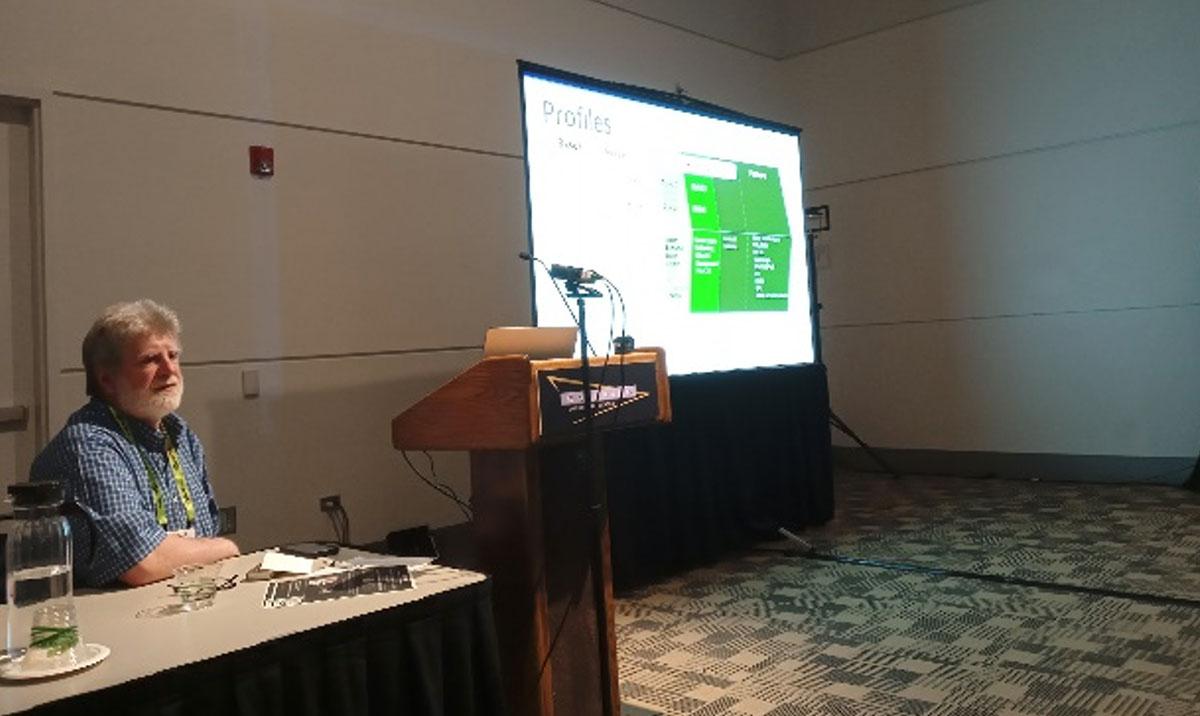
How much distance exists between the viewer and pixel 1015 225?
5312 mm

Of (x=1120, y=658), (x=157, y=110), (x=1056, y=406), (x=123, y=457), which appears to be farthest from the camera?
(x=1056, y=406)

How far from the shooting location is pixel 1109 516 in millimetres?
4242

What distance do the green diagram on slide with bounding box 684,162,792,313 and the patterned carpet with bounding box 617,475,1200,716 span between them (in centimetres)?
119

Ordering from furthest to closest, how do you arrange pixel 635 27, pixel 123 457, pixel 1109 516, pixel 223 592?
pixel 635 27 → pixel 1109 516 → pixel 123 457 → pixel 223 592

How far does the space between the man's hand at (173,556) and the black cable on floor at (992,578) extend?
2.70m

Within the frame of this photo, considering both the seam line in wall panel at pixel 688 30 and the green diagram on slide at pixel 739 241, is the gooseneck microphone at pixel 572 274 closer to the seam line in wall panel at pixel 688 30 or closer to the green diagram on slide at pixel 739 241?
the green diagram on slide at pixel 739 241

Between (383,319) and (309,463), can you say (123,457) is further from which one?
(383,319)

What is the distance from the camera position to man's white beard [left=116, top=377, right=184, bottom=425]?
1804mm

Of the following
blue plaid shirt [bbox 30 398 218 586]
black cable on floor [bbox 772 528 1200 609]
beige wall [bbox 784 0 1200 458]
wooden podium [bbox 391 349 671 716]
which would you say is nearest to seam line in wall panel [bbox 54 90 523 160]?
blue plaid shirt [bbox 30 398 218 586]

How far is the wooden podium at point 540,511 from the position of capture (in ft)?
6.34

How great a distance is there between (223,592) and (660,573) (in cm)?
242

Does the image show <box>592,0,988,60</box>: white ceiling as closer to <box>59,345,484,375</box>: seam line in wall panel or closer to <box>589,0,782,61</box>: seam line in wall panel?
<box>589,0,782,61</box>: seam line in wall panel

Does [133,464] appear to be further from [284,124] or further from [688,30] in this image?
[688,30]

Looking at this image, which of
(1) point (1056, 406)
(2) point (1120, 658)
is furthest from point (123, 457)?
(1) point (1056, 406)
